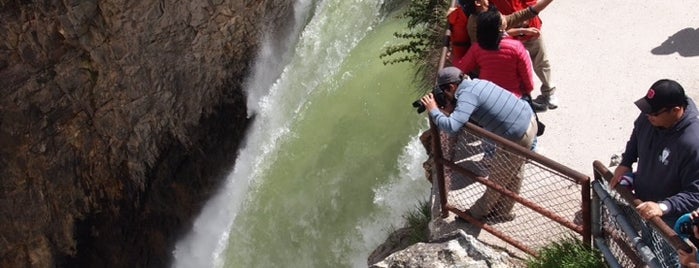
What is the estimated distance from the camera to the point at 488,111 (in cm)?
654

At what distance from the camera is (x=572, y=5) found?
1059cm

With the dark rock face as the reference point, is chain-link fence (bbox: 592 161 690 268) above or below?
above

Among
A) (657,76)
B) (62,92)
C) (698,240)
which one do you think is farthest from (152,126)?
(698,240)

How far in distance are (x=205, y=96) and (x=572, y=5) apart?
6.27 m

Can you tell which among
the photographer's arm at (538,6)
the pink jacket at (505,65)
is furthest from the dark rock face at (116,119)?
the pink jacket at (505,65)

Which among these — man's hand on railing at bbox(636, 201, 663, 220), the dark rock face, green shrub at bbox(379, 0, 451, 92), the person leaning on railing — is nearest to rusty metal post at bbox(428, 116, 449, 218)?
the person leaning on railing

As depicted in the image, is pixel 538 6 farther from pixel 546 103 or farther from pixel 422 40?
pixel 422 40

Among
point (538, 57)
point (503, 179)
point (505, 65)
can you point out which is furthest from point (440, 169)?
point (538, 57)

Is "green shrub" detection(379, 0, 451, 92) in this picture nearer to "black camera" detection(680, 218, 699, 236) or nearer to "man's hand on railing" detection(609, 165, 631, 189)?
"man's hand on railing" detection(609, 165, 631, 189)

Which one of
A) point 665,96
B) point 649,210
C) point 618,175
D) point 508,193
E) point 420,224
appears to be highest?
point 665,96

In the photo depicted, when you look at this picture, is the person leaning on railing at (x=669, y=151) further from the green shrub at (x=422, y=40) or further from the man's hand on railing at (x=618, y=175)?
the green shrub at (x=422, y=40)

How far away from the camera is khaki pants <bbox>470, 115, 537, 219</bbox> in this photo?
21.8ft

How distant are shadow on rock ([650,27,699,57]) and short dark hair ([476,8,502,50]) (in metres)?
2.86

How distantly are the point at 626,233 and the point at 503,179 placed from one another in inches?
53.1
